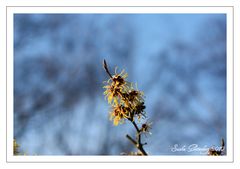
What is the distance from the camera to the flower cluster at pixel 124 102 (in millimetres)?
899

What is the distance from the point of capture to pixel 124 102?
90 cm

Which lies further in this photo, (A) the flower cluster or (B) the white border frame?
(B) the white border frame

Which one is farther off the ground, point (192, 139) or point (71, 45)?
point (71, 45)

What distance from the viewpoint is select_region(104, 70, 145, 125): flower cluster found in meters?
0.90
